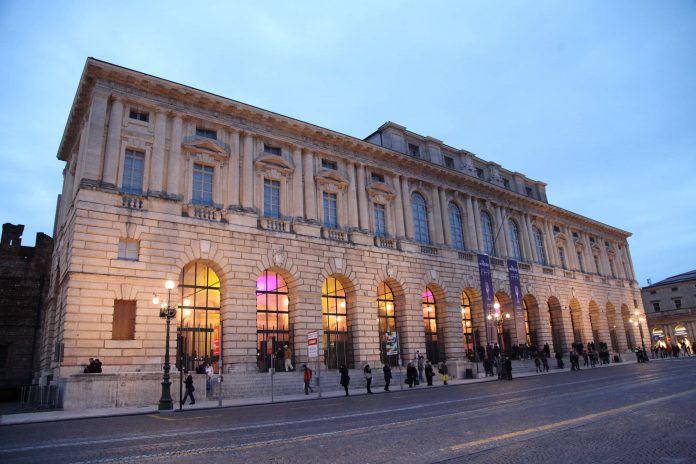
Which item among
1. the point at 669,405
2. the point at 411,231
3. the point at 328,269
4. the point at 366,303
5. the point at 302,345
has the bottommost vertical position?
the point at 669,405

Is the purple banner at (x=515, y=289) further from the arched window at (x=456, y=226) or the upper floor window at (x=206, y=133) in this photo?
the upper floor window at (x=206, y=133)

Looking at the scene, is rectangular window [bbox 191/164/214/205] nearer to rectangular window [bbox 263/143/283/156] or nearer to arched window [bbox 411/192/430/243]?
rectangular window [bbox 263/143/283/156]

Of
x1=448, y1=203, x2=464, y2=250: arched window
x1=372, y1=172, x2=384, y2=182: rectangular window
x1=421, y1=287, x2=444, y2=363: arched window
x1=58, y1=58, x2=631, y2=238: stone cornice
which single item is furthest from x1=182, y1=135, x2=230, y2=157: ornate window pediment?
x1=448, y1=203, x2=464, y2=250: arched window

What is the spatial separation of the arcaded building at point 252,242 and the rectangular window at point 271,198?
127 mm

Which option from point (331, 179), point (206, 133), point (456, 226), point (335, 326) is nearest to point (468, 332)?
point (456, 226)

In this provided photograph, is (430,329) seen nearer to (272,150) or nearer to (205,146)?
(272,150)

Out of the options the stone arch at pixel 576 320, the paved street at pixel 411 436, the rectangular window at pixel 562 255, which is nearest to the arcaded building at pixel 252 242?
the paved street at pixel 411 436

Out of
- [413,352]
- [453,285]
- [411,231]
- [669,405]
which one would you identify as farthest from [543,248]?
[669,405]

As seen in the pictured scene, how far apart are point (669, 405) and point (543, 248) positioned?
38.6 metres

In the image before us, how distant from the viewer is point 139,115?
994 inches

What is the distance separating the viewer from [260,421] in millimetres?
11977

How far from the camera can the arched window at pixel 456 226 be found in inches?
1516

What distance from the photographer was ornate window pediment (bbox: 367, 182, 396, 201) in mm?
33188

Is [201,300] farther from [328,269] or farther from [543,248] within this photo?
[543,248]
